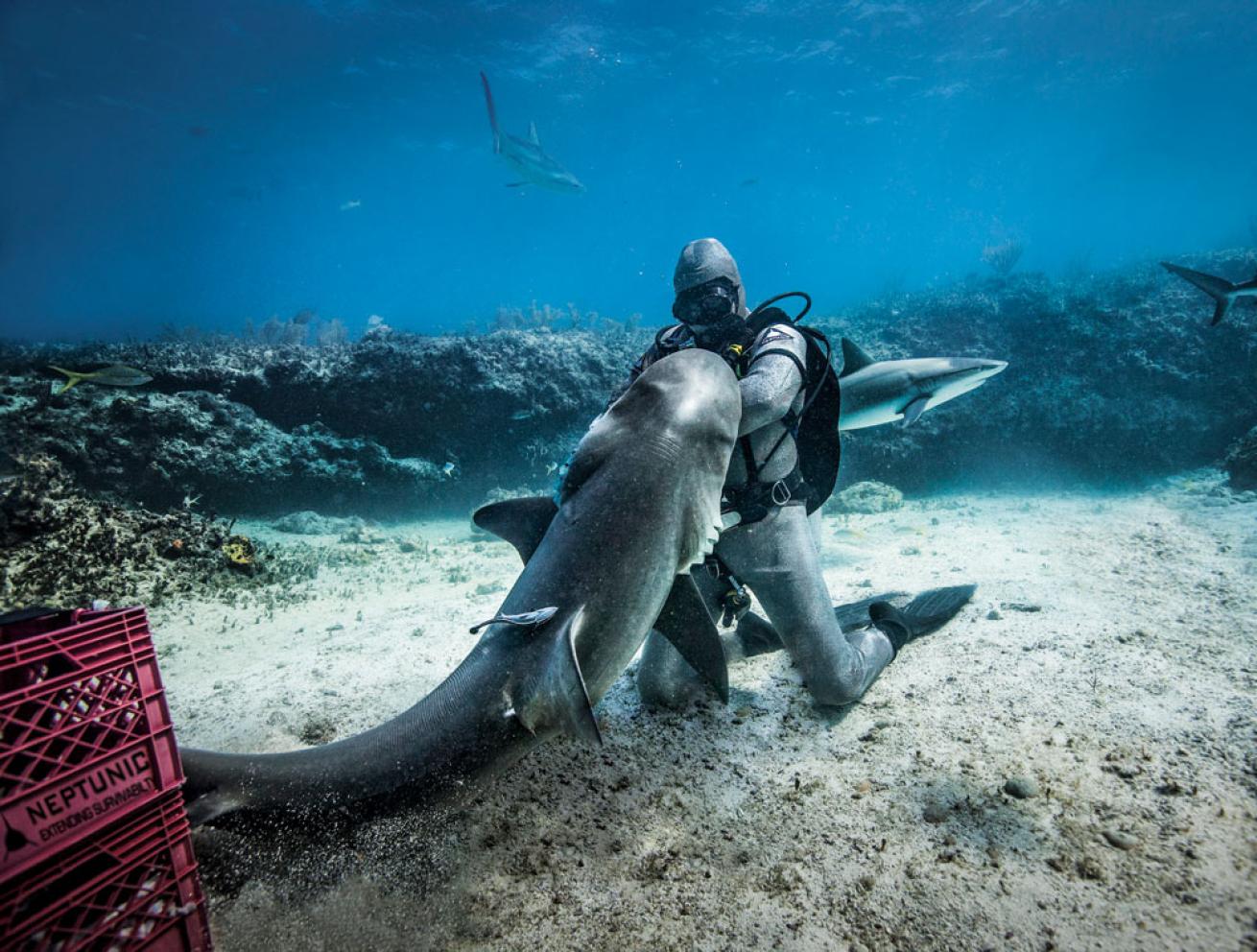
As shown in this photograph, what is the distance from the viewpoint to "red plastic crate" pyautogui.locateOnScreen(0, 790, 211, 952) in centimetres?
134

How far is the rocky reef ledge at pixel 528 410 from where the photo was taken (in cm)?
974

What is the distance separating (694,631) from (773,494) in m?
1.16

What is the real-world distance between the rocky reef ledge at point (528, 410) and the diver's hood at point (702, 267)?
8.07 m

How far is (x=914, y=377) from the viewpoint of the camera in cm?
541

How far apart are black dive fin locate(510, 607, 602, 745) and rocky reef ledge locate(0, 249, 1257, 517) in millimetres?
9718

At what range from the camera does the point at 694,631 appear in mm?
2510

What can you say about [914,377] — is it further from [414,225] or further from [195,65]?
[414,225]

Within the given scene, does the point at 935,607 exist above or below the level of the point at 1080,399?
above

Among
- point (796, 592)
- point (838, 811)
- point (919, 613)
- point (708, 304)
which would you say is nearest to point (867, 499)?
point (919, 613)

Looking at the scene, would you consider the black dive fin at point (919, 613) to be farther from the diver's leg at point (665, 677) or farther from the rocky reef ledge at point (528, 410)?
the rocky reef ledge at point (528, 410)

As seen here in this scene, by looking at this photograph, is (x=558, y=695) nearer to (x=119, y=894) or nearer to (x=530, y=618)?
(x=530, y=618)

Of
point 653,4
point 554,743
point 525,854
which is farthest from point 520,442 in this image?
point 653,4

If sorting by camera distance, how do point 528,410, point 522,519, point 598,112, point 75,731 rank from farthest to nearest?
point 598,112 → point 528,410 → point 522,519 → point 75,731

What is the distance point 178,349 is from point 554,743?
13.8m
